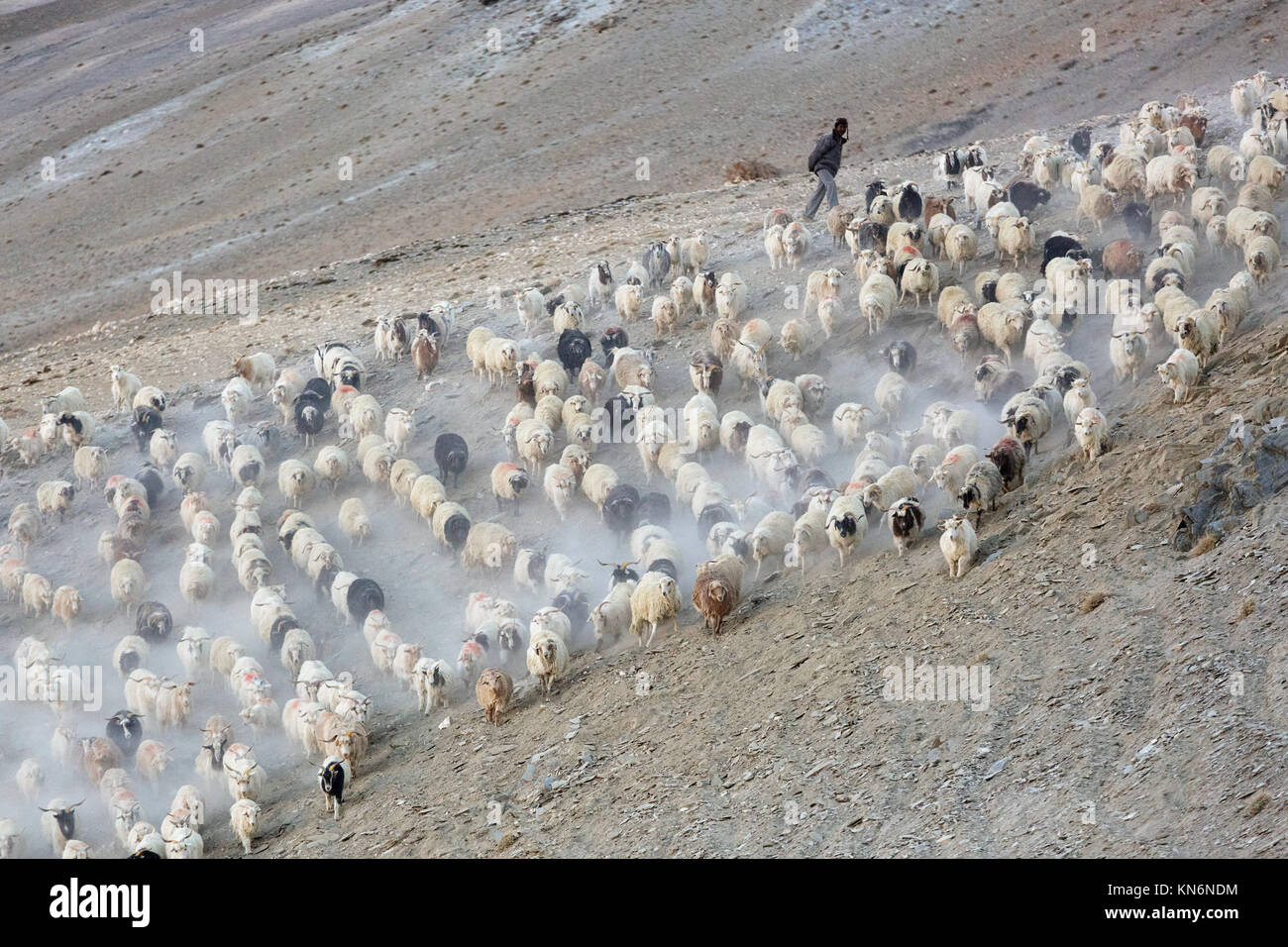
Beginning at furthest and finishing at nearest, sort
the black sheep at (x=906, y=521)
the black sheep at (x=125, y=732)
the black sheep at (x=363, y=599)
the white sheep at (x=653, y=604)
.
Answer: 1. the black sheep at (x=363, y=599)
2. the black sheep at (x=125, y=732)
3. the white sheep at (x=653, y=604)
4. the black sheep at (x=906, y=521)

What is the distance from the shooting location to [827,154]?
20.0 metres

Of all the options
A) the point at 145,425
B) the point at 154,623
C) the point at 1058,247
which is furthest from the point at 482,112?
the point at 154,623

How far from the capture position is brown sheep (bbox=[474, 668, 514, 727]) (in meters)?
12.1

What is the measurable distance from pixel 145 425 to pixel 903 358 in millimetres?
9554

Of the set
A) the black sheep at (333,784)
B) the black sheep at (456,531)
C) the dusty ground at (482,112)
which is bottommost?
the black sheep at (333,784)

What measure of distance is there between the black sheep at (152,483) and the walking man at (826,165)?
9549 millimetres

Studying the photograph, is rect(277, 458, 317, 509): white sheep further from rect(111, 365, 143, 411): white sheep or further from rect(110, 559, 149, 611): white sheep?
rect(111, 365, 143, 411): white sheep

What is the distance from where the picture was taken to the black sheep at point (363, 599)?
47.0 feet

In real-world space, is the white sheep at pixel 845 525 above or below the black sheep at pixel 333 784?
above

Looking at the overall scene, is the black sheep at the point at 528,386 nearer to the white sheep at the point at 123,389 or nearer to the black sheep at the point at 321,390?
the black sheep at the point at 321,390

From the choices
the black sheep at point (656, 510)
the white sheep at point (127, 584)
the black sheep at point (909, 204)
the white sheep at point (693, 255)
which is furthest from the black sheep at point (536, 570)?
the black sheep at point (909, 204)

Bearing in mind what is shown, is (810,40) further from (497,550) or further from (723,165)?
(497,550)

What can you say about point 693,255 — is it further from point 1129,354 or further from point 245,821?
point 245,821

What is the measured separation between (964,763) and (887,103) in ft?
83.5
